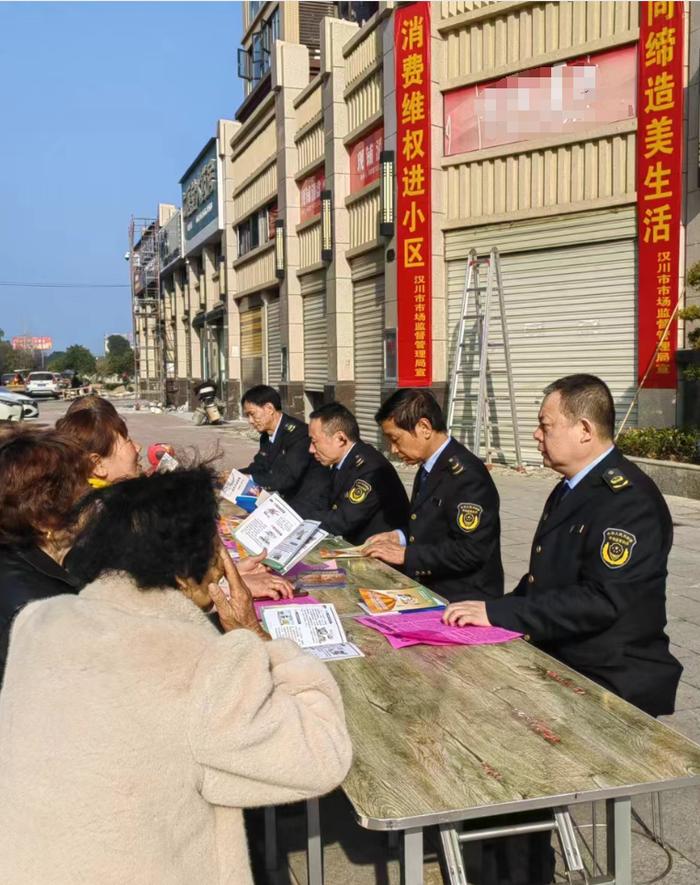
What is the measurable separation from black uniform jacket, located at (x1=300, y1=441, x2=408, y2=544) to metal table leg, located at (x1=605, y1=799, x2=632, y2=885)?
3105mm

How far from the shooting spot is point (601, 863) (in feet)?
10.3

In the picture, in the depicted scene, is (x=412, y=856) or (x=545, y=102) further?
(x=545, y=102)

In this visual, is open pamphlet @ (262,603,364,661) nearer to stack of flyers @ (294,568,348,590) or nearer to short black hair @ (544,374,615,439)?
stack of flyers @ (294,568,348,590)

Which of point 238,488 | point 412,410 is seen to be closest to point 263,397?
point 238,488

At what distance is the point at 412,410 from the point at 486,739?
2.22 meters

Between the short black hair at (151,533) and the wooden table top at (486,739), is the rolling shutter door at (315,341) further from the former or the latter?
the short black hair at (151,533)

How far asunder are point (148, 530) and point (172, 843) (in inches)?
22.7

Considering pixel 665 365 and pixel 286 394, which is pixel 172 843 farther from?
pixel 286 394

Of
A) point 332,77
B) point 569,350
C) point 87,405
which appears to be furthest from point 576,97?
point 87,405

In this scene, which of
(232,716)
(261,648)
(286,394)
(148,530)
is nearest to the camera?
(232,716)

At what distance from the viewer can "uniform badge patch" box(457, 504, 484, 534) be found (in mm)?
3957

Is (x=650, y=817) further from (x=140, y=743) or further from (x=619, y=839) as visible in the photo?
(x=140, y=743)

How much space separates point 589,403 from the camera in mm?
2992

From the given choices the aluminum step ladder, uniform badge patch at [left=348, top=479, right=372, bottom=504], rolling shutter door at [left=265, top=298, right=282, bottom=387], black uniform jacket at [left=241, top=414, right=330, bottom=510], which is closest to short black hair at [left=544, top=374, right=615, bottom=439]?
uniform badge patch at [left=348, top=479, right=372, bottom=504]
